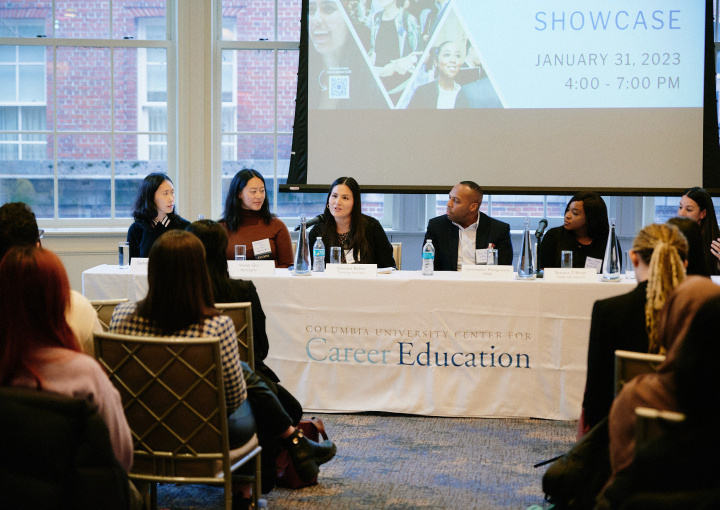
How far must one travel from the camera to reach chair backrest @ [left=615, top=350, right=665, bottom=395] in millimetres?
1834

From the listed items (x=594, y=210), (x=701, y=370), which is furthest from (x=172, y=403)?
(x=594, y=210)

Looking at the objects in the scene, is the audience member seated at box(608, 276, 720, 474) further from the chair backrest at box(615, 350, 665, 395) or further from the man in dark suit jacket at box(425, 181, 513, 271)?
the man in dark suit jacket at box(425, 181, 513, 271)

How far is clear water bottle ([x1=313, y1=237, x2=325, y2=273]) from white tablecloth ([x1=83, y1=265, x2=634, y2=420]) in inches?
4.9

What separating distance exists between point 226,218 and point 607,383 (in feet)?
8.59

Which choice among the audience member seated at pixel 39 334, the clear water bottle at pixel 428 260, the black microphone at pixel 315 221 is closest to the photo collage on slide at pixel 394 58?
the black microphone at pixel 315 221

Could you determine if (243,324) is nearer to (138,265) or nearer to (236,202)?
(138,265)

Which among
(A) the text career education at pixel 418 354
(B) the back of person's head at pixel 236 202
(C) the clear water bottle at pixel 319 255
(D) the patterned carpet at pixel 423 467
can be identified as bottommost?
(D) the patterned carpet at pixel 423 467

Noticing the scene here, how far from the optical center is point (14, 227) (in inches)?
106

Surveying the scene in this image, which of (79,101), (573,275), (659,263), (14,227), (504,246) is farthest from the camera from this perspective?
(79,101)

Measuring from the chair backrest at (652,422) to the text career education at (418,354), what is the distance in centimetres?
200

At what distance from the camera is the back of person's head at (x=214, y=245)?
8.23 ft

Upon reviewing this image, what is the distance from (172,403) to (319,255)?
175cm

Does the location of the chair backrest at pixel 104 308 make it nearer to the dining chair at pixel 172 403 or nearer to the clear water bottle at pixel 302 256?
the dining chair at pixel 172 403

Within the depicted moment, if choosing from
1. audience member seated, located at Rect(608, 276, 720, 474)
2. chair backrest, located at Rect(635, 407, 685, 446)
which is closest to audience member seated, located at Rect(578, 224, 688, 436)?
audience member seated, located at Rect(608, 276, 720, 474)
